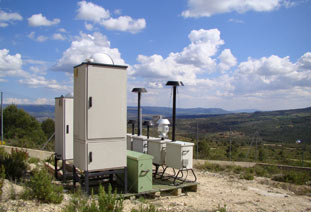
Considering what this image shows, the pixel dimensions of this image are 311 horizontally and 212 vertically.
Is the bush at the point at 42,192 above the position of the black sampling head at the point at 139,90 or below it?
below

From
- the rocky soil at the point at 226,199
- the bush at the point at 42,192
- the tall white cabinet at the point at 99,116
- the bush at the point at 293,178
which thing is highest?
the tall white cabinet at the point at 99,116

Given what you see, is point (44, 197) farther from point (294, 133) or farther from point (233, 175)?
point (294, 133)

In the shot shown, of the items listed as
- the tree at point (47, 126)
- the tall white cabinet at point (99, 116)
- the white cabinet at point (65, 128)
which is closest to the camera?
the tall white cabinet at point (99, 116)

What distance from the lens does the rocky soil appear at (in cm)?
545

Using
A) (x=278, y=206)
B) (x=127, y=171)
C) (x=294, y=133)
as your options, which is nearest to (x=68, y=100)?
(x=127, y=171)

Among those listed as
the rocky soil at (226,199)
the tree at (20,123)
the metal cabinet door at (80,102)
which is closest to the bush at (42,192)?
the rocky soil at (226,199)

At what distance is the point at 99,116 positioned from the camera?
6.43 metres

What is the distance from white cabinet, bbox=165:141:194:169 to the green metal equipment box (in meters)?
1.30

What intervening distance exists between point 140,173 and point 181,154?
1.62 meters

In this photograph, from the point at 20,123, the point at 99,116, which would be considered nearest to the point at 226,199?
the point at 99,116

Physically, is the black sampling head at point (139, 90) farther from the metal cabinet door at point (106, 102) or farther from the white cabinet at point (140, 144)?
the metal cabinet door at point (106, 102)

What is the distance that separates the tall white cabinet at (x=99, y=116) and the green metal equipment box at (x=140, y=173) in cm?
35

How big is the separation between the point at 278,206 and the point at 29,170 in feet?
25.1

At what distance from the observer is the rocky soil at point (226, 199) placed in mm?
5453
